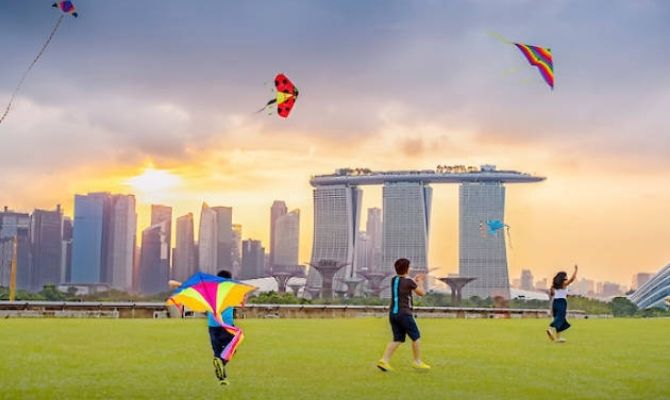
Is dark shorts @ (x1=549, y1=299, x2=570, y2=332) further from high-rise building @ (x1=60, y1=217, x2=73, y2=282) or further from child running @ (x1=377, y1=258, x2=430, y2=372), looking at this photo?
high-rise building @ (x1=60, y1=217, x2=73, y2=282)

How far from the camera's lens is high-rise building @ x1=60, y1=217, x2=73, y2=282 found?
17050cm

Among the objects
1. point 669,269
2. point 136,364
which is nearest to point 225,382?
point 136,364

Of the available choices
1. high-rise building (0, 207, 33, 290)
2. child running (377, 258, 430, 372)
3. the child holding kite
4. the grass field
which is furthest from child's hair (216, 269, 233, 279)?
high-rise building (0, 207, 33, 290)

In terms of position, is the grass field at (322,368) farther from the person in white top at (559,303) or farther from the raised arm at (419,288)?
the raised arm at (419,288)

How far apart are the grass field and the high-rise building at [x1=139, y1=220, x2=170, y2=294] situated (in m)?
143

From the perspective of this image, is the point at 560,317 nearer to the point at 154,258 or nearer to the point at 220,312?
the point at 220,312

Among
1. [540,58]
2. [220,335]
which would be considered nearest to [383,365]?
[220,335]

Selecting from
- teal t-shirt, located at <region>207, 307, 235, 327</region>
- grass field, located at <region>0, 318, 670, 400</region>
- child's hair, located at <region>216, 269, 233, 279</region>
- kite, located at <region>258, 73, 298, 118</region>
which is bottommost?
grass field, located at <region>0, 318, 670, 400</region>

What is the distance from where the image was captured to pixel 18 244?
6122 inches

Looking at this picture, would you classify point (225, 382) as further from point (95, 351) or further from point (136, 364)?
point (95, 351)

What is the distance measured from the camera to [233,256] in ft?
593

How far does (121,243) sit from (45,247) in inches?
594

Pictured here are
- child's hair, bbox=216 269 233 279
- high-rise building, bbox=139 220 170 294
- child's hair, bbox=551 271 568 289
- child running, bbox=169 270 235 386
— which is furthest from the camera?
high-rise building, bbox=139 220 170 294

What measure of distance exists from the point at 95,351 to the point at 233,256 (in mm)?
→ 165353
